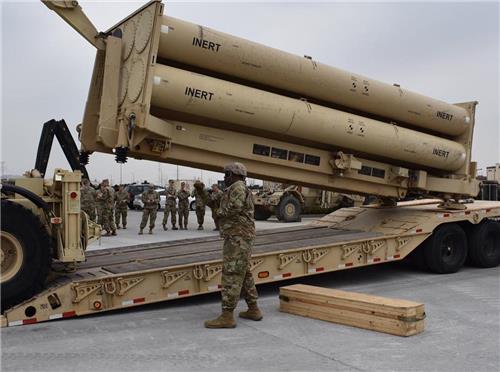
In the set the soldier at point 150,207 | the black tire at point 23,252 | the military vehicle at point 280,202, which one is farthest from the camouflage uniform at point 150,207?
the black tire at point 23,252

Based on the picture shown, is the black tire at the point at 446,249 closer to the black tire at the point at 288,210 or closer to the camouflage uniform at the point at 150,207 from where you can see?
the camouflage uniform at the point at 150,207

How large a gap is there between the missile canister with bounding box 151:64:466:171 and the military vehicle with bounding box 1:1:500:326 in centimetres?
2

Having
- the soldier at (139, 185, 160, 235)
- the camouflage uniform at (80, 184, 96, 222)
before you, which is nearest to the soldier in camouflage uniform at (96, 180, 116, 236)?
the camouflage uniform at (80, 184, 96, 222)

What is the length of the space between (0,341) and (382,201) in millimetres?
7342

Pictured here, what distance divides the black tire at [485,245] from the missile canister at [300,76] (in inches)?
71.1

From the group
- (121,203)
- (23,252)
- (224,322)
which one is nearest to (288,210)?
(121,203)

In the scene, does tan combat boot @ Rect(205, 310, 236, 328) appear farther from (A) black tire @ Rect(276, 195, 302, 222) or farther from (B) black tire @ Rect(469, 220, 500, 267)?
(A) black tire @ Rect(276, 195, 302, 222)

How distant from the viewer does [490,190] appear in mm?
14969

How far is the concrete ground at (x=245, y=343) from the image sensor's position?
4484 mm

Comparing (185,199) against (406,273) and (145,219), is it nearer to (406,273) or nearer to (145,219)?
(145,219)

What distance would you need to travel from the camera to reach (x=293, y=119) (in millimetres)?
7625

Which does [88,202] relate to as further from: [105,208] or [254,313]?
[254,313]

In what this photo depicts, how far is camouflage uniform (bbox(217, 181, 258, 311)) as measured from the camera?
5715 mm

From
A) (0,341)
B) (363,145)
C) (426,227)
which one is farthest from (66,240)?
(426,227)
